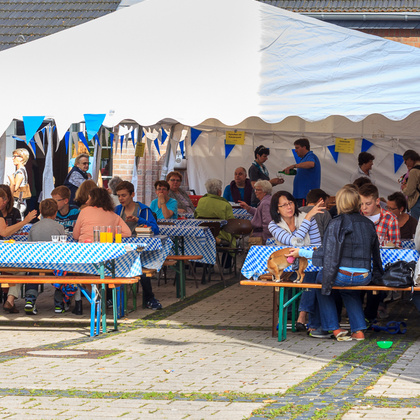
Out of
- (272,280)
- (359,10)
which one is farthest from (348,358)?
(359,10)

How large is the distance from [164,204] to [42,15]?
31.9ft

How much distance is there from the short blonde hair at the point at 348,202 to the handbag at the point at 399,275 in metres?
0.58

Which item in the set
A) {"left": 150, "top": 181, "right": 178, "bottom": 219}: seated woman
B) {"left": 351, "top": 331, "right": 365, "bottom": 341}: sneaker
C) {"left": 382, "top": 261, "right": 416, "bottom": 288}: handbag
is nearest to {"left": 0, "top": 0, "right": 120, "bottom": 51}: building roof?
{"left": 150, "top": 181, "right": 178, "bottom": 219}: seated woman

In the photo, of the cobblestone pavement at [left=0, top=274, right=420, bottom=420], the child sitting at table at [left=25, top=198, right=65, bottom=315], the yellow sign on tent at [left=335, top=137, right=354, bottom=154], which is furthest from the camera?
the yellow sign on tent at [left=335, top=137, right=354, bottom=154]

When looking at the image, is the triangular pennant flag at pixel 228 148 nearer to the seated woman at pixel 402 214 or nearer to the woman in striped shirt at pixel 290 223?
the seated woman at pixel 402 214

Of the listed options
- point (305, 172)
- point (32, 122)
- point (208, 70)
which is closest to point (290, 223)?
point (208, 70)

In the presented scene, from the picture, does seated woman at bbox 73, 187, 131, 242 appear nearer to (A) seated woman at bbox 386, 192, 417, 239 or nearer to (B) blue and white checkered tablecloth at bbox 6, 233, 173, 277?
(B) blue and white checkered tablecloth at bbox 6, 233, 173, 277

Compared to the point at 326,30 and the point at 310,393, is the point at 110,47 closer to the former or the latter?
the point at 326,30

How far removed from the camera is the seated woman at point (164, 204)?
1234 centimetres

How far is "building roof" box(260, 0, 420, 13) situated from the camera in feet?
64.3

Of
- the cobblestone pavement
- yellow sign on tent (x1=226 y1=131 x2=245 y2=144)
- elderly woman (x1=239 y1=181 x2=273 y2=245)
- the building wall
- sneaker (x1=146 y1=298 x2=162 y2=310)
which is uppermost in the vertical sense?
the building wall

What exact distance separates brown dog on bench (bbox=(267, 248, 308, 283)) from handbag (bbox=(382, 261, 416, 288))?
0.70 metres

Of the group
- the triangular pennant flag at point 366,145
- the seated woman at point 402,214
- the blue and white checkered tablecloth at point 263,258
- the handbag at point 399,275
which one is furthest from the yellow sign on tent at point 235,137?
the handbag at point 399,275

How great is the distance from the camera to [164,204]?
12.5 meters
